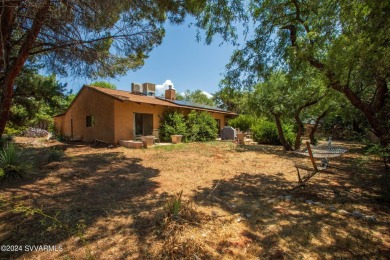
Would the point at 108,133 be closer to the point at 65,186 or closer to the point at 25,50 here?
the point at 25,50

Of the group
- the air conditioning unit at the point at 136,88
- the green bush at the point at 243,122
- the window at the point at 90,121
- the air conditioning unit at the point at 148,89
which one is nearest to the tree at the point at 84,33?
the window at the point at 90,121

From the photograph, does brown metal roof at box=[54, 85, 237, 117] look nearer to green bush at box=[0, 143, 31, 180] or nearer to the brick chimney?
the brick chimney

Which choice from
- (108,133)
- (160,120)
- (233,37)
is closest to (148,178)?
(233,37)

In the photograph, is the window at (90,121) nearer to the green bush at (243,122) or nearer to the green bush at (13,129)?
the green bush at (13,129)

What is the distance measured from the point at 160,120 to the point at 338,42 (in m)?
11.9

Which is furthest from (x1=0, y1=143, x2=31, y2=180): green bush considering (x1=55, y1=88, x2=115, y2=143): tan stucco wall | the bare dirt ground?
(x1=55, y1=88, x2=115, y2=143): tan stucco wall

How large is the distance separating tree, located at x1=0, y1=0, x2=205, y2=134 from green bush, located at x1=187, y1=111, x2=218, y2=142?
26.0 ft

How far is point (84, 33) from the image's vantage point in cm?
623

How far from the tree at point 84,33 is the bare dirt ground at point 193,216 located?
368 cm

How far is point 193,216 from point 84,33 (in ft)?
20.2

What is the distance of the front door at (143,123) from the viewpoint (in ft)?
45.4

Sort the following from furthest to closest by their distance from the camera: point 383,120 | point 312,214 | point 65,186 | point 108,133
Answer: point 108,133 < point 65,186 < point 383,120 < point 312,214

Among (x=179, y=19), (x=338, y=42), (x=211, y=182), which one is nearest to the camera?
(x=338, y=42)

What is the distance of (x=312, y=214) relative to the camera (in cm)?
383
